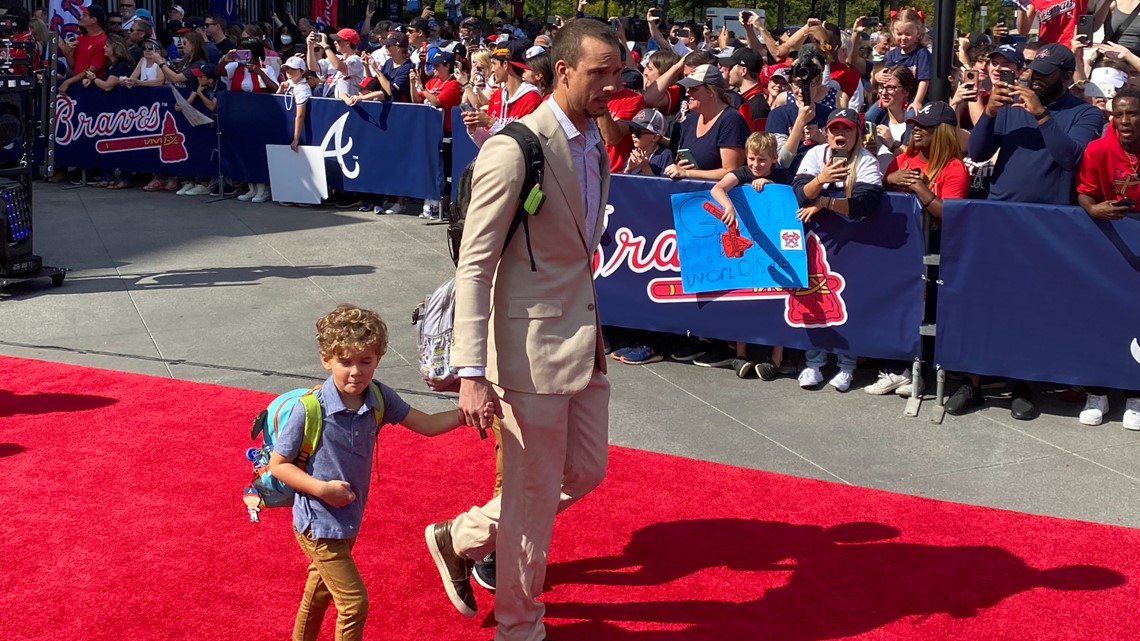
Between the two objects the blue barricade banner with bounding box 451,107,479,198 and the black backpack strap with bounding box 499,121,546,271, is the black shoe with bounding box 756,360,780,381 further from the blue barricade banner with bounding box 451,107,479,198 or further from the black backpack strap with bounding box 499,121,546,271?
the blue barricade banner with bounding box 451,107,479,198

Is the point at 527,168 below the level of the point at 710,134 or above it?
below

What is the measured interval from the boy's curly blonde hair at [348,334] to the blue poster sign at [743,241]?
4.32 m

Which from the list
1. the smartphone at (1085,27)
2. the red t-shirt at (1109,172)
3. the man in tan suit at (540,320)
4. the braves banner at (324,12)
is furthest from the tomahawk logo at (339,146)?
the braves banner at (324,12)

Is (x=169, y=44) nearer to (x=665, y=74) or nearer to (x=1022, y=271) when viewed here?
(x=665, y=74)

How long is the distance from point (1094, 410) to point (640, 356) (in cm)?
298

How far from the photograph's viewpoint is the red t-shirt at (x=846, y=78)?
467 inches

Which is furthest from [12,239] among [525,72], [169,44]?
[169,44]

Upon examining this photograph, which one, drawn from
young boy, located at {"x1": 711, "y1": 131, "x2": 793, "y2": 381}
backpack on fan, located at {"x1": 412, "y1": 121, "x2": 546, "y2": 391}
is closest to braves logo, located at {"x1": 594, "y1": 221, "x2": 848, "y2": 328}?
young boy, located at {"x1": 711, "y1": 131, "x2": 793, "y2": 381}

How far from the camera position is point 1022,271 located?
7.39m

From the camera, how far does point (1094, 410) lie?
24.5 feet

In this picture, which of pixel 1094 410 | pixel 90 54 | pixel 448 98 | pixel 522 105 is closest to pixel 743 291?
pixel 1094 410

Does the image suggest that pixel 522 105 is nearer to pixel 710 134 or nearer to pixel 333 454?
pixel 710 134

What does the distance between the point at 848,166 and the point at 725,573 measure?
11.1 feet

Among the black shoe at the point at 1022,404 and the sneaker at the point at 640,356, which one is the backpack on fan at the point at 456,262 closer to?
the sneaker at the point at 640,356
